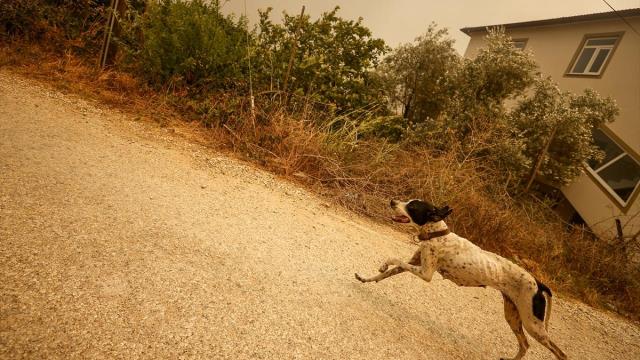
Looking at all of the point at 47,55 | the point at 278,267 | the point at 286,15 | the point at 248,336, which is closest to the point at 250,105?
the point at 286,15

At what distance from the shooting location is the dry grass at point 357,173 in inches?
217

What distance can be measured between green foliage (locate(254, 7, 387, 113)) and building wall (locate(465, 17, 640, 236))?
20.4 ft

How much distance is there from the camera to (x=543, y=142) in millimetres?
9953

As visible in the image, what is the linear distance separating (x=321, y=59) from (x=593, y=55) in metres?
13.1

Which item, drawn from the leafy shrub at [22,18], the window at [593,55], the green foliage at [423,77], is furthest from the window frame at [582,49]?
the leafy shrub at [22,18]

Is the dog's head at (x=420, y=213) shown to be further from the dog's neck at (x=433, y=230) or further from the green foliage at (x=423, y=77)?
the green foliage at (x=423, y=77)

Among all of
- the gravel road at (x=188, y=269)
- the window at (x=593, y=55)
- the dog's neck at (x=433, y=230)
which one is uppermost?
the window at (x=593, y=55)

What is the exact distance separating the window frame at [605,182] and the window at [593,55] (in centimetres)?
328

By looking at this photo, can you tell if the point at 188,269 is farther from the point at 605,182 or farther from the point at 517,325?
the point at 605,182

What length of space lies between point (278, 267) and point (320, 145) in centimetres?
317

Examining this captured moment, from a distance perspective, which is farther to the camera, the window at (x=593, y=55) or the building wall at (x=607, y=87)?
the window at (x=593, y=55)

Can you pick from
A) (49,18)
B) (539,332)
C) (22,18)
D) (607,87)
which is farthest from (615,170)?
(22,18)

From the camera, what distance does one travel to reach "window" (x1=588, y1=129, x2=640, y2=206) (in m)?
10.7

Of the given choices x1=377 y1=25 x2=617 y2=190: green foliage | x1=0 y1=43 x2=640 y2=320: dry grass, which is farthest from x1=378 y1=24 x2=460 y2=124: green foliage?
x1=0 y1=43 x2=640 y2=320: dry grass
